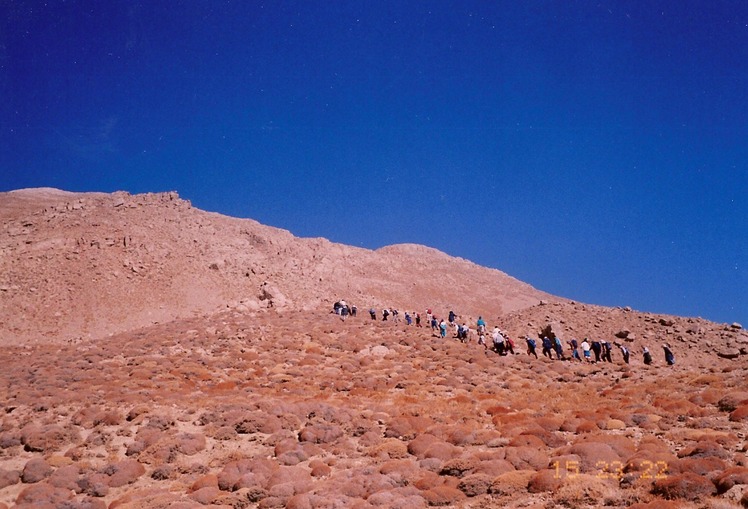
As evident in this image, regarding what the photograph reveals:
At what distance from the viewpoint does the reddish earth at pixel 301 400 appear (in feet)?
29.0

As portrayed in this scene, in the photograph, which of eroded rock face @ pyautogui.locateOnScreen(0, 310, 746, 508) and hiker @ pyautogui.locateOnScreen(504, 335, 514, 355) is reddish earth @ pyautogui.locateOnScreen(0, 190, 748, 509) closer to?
eroded rock face @ pyautogui.locateOnScreen(0, 310, 746, 508)

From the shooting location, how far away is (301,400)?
57.7 feet

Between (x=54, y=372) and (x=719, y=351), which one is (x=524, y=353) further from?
(x=54, y=372)

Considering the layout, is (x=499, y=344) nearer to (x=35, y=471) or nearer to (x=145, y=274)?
(x=35, y=471)

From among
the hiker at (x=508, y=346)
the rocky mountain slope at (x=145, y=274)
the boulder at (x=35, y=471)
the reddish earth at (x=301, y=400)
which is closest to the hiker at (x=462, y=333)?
the reddish earth at (x=301, y=400)

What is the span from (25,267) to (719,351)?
5818cm

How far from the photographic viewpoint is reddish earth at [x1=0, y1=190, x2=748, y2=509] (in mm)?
8828

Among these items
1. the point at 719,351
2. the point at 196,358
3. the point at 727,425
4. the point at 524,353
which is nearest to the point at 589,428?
the point at 727,425
